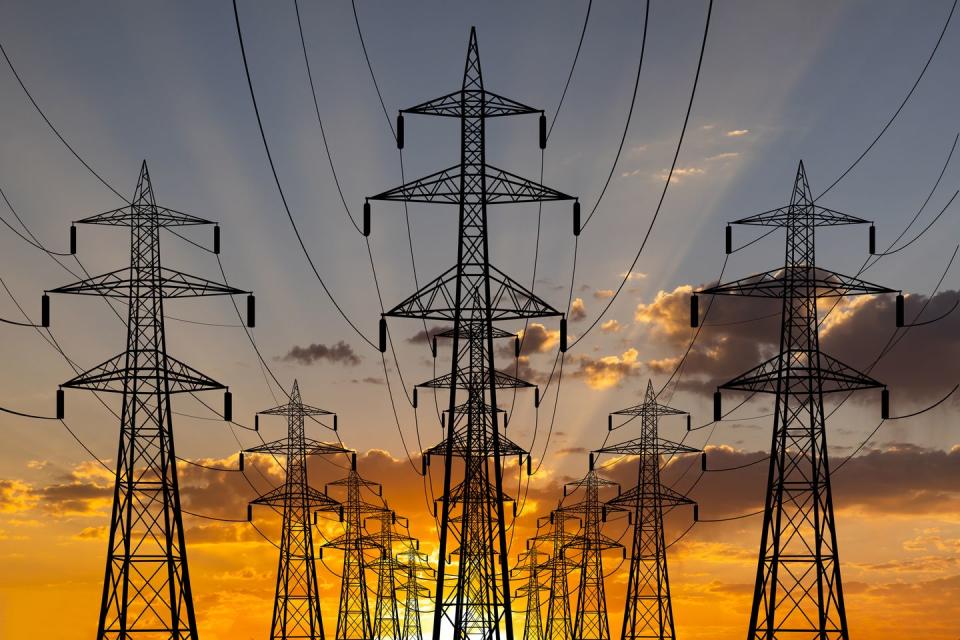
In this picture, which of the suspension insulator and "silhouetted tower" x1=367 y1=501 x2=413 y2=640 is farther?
"silhouetted tower" x1=367 y1=501 x2=413 y2=640

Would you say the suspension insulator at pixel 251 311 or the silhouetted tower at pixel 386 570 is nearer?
the suspension insulator at pixel 251 311

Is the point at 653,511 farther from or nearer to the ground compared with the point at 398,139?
nearer to the ground

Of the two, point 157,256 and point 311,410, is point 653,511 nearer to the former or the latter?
point 311,410

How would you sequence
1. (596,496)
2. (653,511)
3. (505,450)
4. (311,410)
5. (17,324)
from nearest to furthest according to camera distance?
(17,324) → (505,450) → (653,511) → (311,410) → (596,496)

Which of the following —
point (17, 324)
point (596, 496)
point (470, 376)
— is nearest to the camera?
point (17, 324)

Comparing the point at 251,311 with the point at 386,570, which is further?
the point at 386,570

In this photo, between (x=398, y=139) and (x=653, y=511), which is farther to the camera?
(x=653, y=511)

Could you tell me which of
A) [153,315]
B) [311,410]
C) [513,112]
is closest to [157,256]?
[153,315]

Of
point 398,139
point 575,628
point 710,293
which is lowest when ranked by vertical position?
point 575,628

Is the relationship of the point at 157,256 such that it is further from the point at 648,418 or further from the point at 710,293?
the point at 648,418
